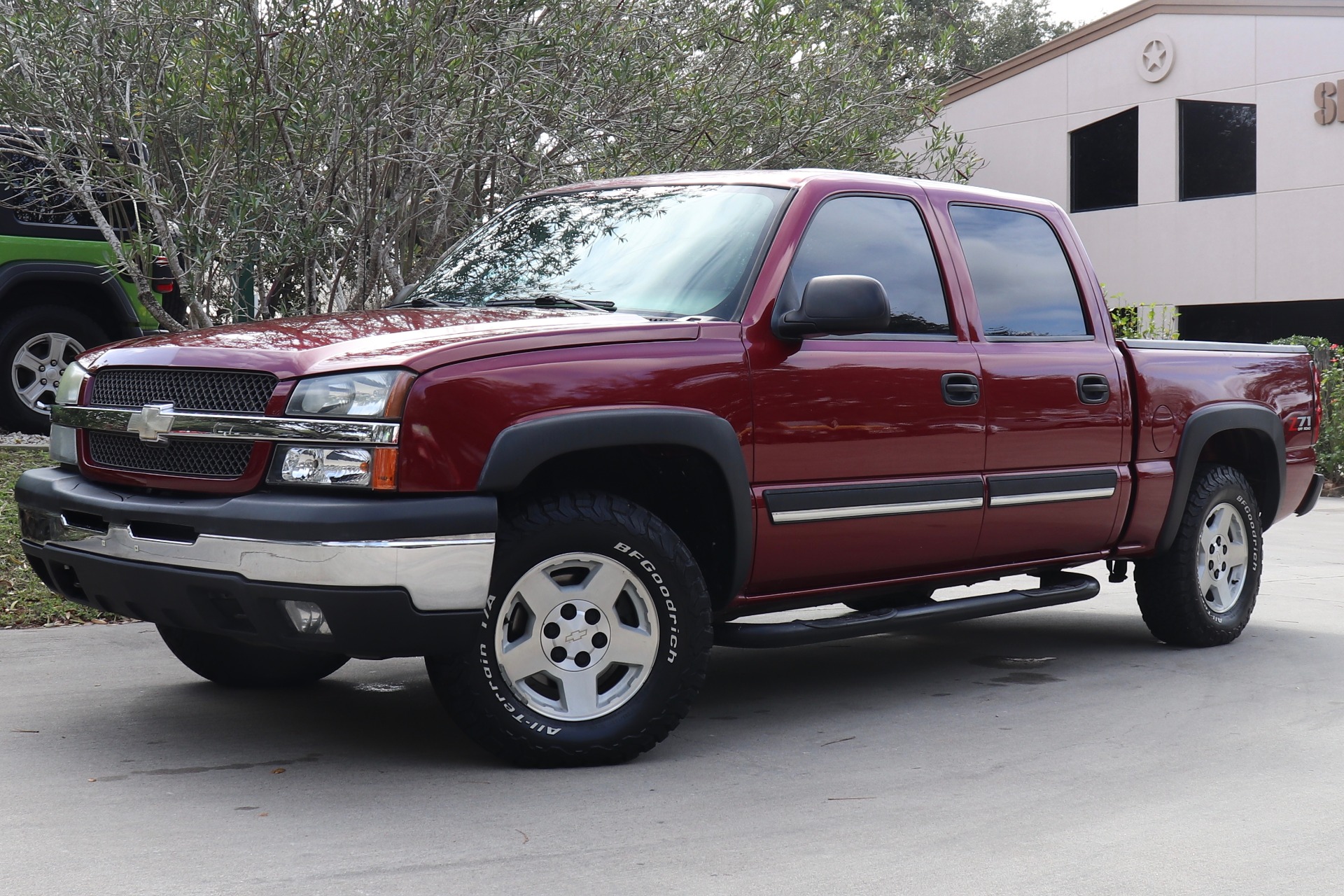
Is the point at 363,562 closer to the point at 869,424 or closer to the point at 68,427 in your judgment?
the point at 68,427

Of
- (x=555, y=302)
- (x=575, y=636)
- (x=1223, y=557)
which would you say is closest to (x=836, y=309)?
(x=555, y=302)

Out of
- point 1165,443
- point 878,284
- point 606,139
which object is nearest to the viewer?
point 878,284

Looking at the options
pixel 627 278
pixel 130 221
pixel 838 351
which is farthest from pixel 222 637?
pixel 130 221

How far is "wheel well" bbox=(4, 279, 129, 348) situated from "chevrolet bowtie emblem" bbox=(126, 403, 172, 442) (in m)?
6.36

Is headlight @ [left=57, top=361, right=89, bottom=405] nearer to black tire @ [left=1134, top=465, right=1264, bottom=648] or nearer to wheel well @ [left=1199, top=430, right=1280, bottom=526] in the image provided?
black tire @ [left=1134, top=465, right=1264, bottom=648]

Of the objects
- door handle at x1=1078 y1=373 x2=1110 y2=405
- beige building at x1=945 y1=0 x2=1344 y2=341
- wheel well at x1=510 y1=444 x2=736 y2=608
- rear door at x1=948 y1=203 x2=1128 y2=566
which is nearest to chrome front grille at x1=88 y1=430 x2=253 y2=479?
wheel well at x1=510 y1=444 x2=736 y2=608

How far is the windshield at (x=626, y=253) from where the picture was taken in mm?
5148

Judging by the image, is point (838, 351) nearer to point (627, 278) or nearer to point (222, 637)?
point (627, 278)

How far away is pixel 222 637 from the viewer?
18.4ft

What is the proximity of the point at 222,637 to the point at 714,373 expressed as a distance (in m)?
2.19

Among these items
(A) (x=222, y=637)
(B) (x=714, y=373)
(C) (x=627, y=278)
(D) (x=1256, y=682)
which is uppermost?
(C) (x=627, y=278)

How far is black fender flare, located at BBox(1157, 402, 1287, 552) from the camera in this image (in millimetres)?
6617

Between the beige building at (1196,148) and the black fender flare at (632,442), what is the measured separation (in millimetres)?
18363

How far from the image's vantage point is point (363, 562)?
4.05 m
